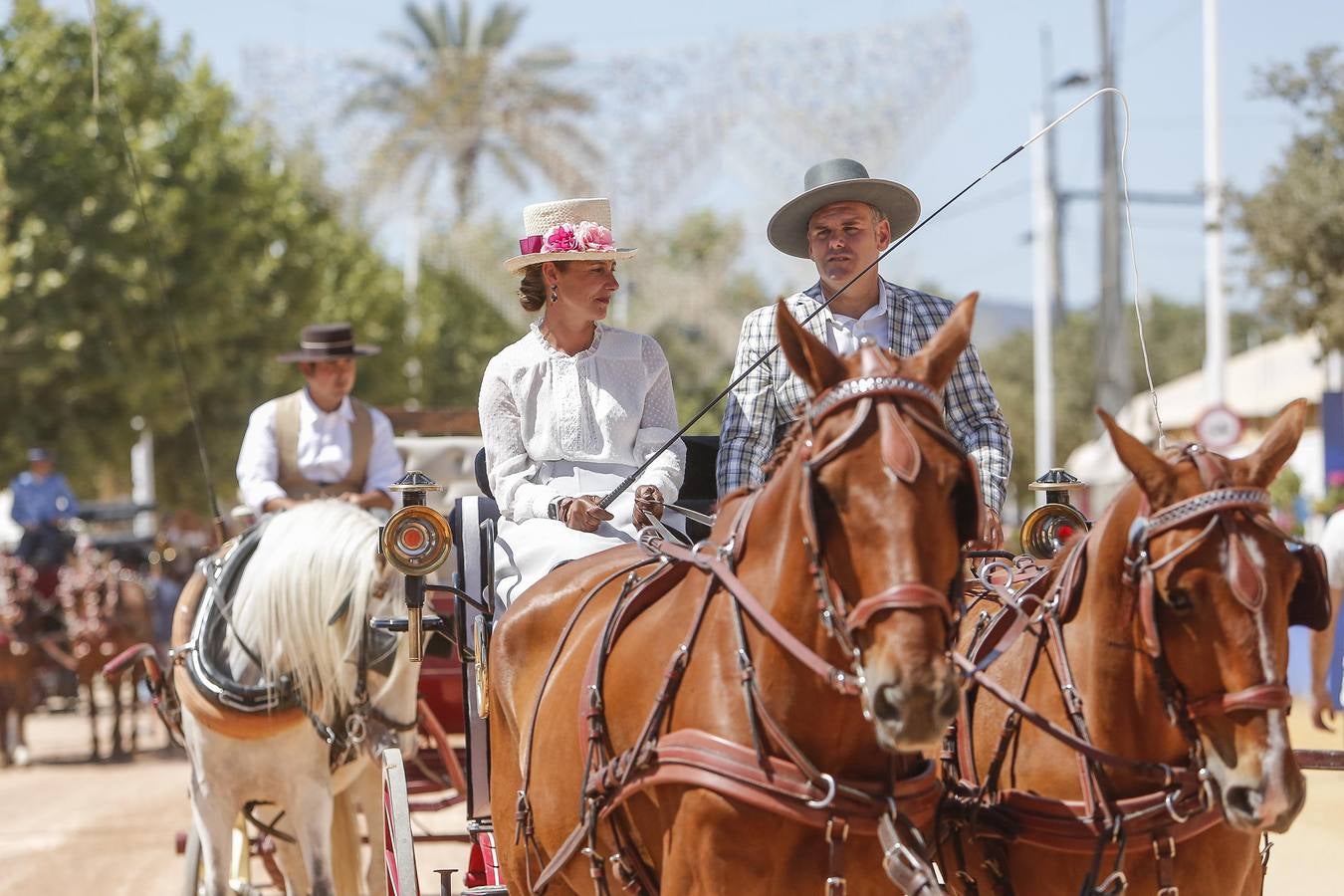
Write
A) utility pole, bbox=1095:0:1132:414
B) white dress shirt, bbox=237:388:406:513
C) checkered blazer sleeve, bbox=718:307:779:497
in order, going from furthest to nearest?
utility pole, bbox=1095:0:1132:414 → white dress shirt, bbox=237:388:406:513 → checkered blazer sleeve, bbox=718:307:779:497

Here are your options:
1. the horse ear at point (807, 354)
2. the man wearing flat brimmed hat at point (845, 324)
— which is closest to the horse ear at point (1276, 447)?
the horse ear at point (807, 354)

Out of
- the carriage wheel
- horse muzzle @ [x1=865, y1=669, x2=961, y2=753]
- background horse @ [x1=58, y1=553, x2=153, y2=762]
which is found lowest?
background horse @ [x1=58, y1=553, x2=153, y2=762]

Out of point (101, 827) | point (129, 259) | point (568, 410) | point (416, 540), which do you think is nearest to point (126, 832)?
point (101, 827)

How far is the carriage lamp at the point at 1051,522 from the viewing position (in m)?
5.27

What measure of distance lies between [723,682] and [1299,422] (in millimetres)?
1411

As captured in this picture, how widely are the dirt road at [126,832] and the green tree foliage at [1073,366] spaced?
941 inches

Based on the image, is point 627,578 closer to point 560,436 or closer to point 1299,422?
point 560,436

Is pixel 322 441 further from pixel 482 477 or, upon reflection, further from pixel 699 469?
pixel 699 469

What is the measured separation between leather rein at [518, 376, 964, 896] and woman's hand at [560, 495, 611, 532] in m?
0.55

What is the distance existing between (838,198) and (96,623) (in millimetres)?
14676

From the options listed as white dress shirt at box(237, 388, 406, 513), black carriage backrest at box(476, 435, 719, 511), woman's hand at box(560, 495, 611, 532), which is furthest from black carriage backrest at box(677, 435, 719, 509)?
white dress shirt at box(237, 388, 406, 513)

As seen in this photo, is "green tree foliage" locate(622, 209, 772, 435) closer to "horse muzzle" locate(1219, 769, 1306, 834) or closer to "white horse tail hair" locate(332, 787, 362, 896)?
"white horse tail hair" locate(332, 787, 362, 896)

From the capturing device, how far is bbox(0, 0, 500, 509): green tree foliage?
75.2 ft

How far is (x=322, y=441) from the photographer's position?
7.98 m
